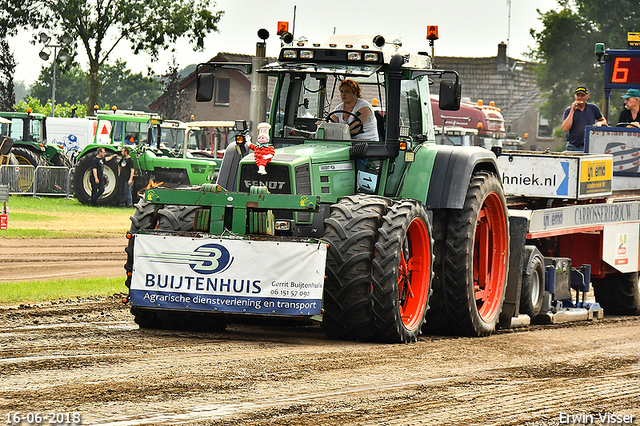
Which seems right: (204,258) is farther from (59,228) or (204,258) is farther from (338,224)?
(59,228)

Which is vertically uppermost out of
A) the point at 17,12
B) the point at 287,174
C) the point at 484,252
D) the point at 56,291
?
the point at 17,12

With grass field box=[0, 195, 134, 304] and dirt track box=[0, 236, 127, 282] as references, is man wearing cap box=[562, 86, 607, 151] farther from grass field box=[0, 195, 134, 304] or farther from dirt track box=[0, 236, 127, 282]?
dirt track box=[0, 236, 127, 282]

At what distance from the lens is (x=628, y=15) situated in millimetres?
→ 56500

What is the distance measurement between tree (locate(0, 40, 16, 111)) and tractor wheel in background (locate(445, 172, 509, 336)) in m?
40.5

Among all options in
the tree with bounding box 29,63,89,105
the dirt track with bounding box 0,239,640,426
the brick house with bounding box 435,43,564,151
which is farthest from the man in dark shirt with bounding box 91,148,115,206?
the tree with bounding box 29,63,89,105

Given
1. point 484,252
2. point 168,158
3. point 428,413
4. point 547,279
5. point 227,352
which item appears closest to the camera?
point 428,413

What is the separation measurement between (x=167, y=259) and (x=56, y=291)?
489cm

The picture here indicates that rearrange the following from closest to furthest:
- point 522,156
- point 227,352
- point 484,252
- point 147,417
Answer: point 147,417 < point 227,352 < point 484,252 < point 522,156

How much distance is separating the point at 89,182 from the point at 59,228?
671cm

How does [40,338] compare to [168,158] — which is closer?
[40,338]

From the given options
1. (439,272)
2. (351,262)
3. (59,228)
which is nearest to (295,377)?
(351,262)

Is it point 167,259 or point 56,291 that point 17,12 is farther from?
point 167,259

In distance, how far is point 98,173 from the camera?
28.7 metres

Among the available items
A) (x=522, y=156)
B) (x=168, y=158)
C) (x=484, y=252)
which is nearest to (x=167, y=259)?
(x=484, y=252)
